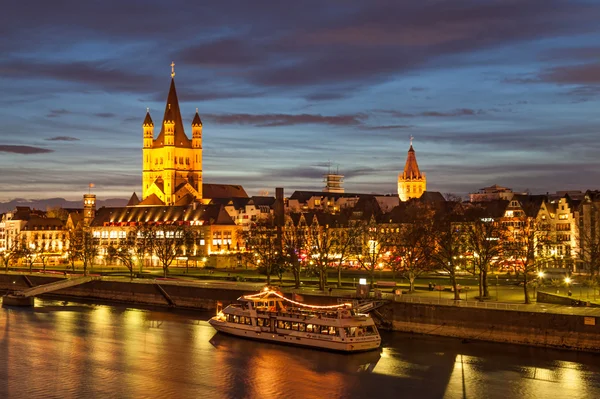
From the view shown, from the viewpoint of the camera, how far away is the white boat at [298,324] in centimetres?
6862

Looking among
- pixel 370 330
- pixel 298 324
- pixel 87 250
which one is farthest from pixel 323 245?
pixel 87 250

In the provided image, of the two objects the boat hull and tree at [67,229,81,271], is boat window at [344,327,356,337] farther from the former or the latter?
tree at [67,229,81,271]

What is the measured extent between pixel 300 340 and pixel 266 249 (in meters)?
56.6

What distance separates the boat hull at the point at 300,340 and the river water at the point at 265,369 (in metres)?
0.70

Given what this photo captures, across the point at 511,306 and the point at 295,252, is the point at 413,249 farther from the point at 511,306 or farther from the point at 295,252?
the point at 511,306

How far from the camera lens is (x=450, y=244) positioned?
92.1 meters

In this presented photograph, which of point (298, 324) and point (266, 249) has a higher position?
point (266, 249)

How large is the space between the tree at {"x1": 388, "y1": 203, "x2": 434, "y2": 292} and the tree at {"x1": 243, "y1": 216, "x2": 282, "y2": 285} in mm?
15890

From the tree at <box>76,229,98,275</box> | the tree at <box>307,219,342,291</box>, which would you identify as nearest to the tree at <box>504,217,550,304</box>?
the tree at <box>307,219,342,291</box>

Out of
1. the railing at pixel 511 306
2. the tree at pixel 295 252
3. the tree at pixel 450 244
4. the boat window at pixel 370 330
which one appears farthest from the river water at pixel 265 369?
the tree at pixel 295 252

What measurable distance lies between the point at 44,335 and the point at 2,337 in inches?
145

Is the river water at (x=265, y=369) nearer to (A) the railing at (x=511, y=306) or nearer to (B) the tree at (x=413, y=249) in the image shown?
(A) the railing at (x=511, y=306)

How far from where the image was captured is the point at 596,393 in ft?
179

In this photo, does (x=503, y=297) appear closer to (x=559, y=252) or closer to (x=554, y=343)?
(x=554, y=343)
